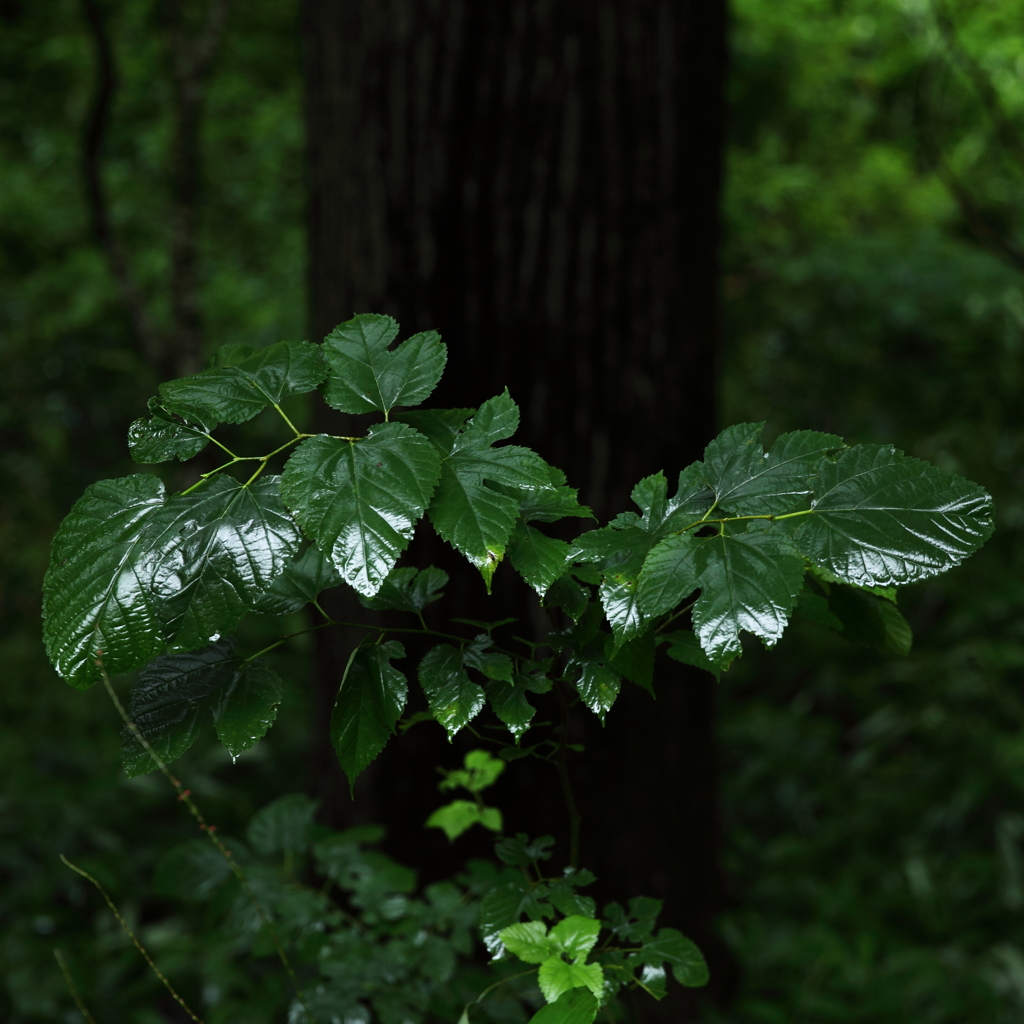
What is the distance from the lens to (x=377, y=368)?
2.54 ft

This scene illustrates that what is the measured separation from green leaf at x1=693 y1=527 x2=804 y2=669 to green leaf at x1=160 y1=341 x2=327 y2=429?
1.13 ft

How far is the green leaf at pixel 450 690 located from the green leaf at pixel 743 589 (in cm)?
22

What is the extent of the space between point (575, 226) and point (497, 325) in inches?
10.5

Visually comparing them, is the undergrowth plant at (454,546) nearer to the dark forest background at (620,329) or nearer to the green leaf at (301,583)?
the green leaf at (301,583)

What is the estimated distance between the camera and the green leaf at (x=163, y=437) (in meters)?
0.73

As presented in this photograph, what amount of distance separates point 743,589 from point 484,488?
0.21 meters

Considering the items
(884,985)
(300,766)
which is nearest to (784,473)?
(884,985)

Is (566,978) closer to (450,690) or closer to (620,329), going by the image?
(450,690)

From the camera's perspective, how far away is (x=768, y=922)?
9.04 feet

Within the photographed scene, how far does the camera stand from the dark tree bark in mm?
1914

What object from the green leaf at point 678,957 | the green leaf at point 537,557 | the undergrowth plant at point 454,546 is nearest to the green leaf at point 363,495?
the undergrowth plant at point 454,546

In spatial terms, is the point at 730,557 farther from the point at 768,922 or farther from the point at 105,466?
the point at 105,466

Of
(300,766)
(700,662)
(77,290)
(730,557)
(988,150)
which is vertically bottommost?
(300,766)

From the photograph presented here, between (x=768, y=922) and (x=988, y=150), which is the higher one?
(x=988, y=150)
